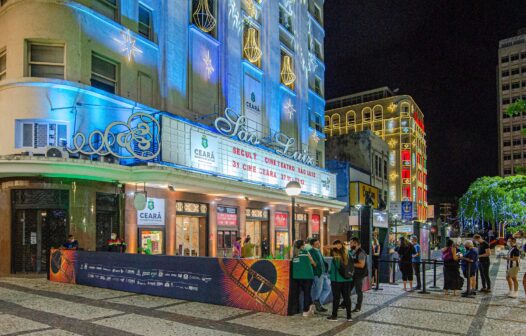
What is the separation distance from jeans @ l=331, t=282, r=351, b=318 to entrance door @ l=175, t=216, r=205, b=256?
39.4 feet

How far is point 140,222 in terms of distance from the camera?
19.0 metres

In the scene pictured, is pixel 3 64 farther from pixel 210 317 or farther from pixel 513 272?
pixel 513 272

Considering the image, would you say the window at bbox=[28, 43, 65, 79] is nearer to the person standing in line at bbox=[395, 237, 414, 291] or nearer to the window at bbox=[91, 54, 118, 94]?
the window at bbox=[91, 54, 118, 94]

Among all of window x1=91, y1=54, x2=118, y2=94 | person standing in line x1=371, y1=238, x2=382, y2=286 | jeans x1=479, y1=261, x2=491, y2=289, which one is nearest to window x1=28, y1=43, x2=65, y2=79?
window x1=91, y1=54, x2=118, y2=94

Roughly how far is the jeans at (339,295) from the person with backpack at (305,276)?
591 mm

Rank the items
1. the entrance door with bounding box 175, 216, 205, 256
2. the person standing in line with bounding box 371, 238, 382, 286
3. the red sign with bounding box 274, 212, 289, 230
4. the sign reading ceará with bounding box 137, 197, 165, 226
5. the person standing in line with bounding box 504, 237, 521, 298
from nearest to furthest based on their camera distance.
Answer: the person standing in line with bounding box 504, 237, 521, 298 → the person standing in line with bounding box 371, 238, 382, 286 → the sign reading ceará with bounding box 137, 197, 165, 226 → the entrance door with bounding box 175, 216, 205, 256 → the red sign with bounding box 274, 212, 289, 230

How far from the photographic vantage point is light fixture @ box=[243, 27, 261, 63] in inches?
1119

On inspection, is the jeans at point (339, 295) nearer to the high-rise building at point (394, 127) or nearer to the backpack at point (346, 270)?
the backpack at point (346, 270)

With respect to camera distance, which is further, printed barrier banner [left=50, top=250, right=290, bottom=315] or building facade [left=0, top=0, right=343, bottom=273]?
building facade [left=0, top=0, right=343, bottom=273]

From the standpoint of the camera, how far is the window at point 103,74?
18734 millimetres

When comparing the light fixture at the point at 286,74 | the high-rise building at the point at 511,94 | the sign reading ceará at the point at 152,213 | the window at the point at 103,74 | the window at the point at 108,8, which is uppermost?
the high-rise building at the point at 511,94

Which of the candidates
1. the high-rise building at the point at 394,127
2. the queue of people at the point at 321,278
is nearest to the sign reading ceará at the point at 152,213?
the queue of people at the point at 321,278

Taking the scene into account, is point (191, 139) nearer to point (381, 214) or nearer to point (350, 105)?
point (381, 214)

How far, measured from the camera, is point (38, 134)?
17.0m
